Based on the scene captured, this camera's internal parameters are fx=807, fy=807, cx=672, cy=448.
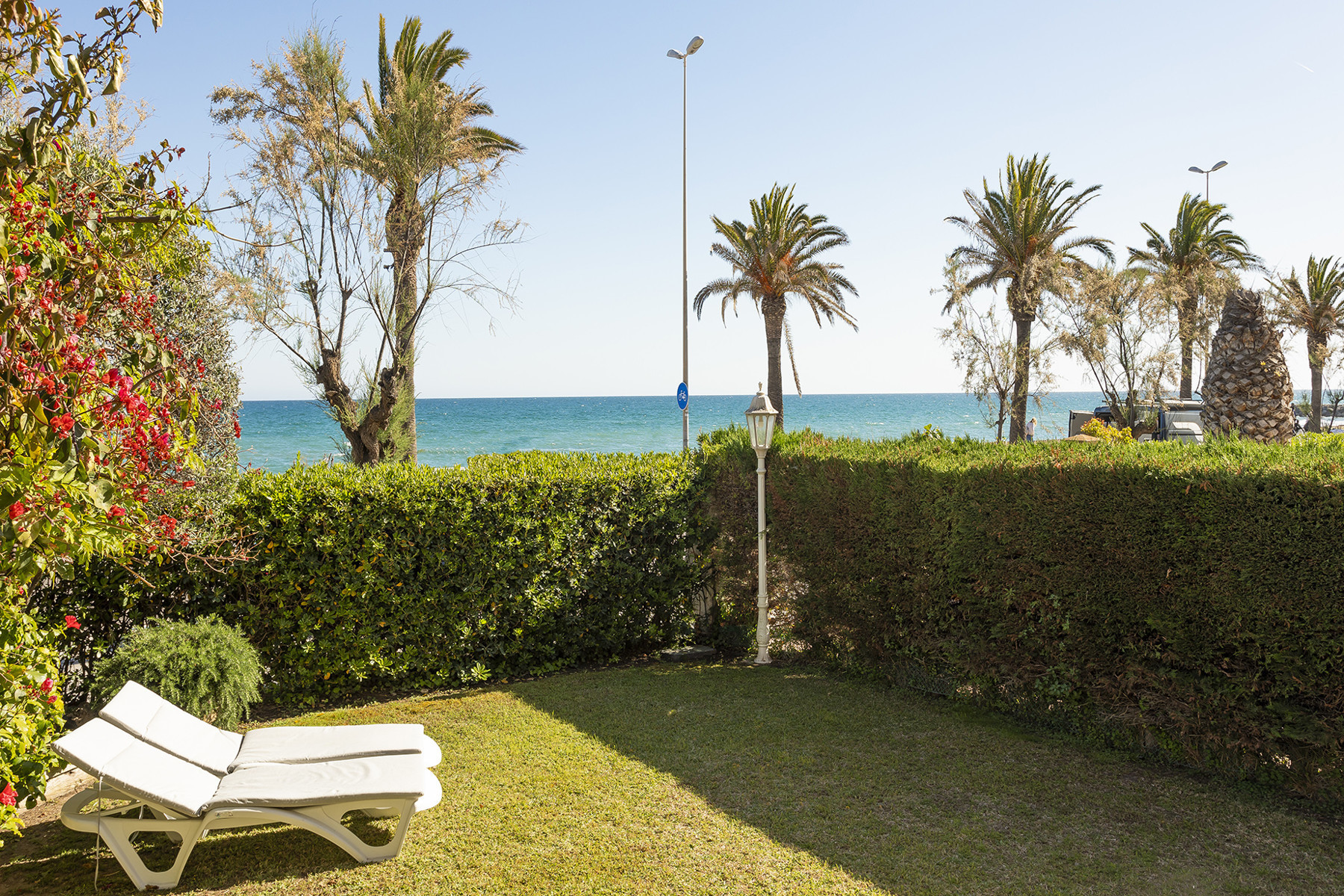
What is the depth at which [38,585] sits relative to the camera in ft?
17.7

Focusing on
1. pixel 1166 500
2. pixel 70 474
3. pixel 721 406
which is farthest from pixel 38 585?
pixel 721 406

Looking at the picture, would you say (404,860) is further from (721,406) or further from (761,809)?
(721,406)

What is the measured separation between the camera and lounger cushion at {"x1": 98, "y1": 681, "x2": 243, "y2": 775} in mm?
4008

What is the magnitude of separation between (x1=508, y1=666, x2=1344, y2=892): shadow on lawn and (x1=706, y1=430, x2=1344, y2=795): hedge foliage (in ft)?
1.16

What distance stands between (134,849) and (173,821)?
28cm

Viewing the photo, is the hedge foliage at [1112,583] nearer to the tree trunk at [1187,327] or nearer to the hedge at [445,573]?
the hedge at [445,573]

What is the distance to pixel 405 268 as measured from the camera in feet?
33.9

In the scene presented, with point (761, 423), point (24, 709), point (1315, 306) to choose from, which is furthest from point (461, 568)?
point (1315, 306)

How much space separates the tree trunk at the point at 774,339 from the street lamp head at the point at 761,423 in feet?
58.0

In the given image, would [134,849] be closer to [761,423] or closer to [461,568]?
[461,568]

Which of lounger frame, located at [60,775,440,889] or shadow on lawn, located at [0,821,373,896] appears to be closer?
lounger frame, located at [60,775,440,889]

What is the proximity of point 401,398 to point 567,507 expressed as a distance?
492 centimetres

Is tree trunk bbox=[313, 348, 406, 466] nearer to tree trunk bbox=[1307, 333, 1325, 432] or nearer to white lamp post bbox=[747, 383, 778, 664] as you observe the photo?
white lamp post bbox=[747, 383, 778, 664]

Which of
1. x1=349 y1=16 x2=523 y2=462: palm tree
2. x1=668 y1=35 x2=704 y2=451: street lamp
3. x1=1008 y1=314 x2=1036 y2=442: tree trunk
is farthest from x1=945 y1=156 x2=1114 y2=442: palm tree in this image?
x1=349 y1=16 x2=523 y2=462: palm tree
